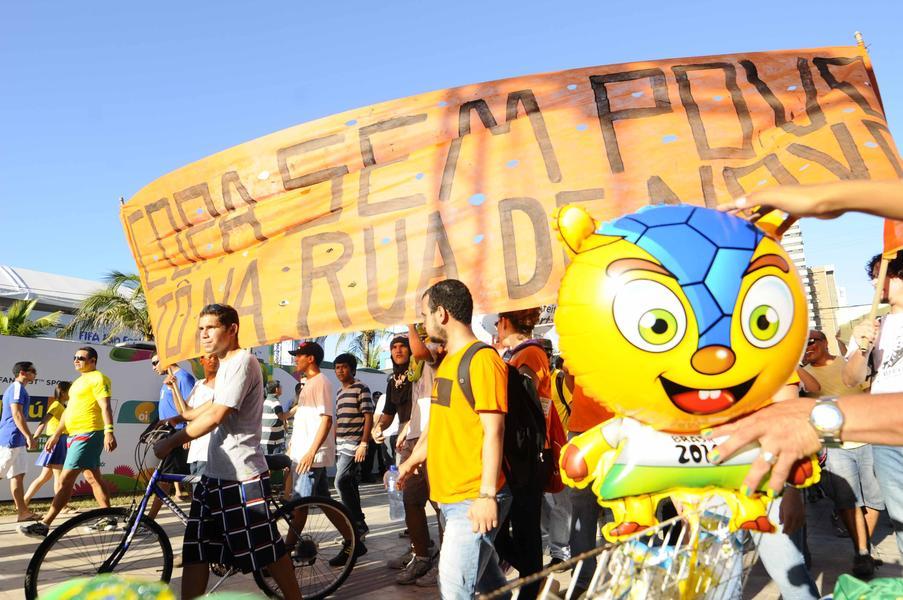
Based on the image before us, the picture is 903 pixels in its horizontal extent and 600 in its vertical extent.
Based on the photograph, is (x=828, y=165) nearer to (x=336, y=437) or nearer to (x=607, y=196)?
(x=607, y=196)

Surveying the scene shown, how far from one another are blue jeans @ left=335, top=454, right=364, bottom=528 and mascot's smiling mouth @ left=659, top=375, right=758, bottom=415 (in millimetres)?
4639

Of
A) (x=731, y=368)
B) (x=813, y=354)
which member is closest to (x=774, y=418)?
(x=731, y=368)

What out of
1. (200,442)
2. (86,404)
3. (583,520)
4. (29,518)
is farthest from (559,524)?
(29,518)

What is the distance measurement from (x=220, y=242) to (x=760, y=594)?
13.8 feet

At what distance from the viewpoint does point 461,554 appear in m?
2.80

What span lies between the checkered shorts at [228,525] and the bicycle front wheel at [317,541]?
2.88 feet

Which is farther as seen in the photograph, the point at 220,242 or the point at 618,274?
the point at 220,242

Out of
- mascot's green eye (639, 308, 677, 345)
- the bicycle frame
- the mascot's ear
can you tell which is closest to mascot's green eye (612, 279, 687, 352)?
mascot's green eye (639, 308, 677, 345)

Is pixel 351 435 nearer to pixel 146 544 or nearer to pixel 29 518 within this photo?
pixel 146 544

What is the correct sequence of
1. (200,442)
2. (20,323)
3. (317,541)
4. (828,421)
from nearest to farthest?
(828,421) → (317,541) → (200,442) → (20,323)

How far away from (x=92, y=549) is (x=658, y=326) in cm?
399

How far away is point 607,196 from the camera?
11.7ft

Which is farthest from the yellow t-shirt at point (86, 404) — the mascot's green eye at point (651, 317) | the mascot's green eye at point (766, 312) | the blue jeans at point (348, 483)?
the mascot's green eye at point (766, 312)

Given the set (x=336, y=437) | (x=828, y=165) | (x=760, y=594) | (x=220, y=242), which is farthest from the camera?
(x=336, y=437)
